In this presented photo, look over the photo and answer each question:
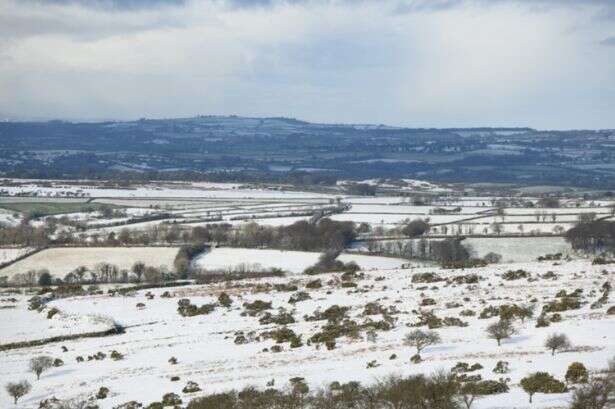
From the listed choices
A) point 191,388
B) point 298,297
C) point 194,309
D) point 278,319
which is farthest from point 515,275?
point 191,388

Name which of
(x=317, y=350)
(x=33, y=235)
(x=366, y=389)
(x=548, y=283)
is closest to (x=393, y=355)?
(x=317, y=350)

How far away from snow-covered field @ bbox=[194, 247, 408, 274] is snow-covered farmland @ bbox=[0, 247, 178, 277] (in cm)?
416

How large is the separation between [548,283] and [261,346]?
1950cm

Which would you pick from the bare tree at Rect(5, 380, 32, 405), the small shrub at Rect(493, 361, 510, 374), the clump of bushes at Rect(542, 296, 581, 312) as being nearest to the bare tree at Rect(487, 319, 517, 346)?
the small shrub at Rect(493, 361, 510, 374)

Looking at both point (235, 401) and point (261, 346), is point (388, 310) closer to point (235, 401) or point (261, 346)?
point (261, 346)

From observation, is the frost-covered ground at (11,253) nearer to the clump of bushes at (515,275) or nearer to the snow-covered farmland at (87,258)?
the snow-covered farmland at (87,258)

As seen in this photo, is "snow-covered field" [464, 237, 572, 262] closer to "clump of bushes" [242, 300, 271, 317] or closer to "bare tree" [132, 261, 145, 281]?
"bare tree" [132, 261, 145, 281]

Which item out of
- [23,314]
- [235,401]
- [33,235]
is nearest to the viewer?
[235,401]

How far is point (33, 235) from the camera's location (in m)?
98.6

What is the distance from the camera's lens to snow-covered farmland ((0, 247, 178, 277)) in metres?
77.6

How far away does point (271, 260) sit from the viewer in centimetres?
8012

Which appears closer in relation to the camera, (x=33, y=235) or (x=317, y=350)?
(x=317, y=350)

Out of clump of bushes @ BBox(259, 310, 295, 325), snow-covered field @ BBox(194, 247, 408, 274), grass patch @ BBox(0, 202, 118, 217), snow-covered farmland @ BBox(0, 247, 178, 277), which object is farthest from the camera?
grass patch @ BBox(0, 202, 118, 217)

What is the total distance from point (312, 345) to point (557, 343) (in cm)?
1156
